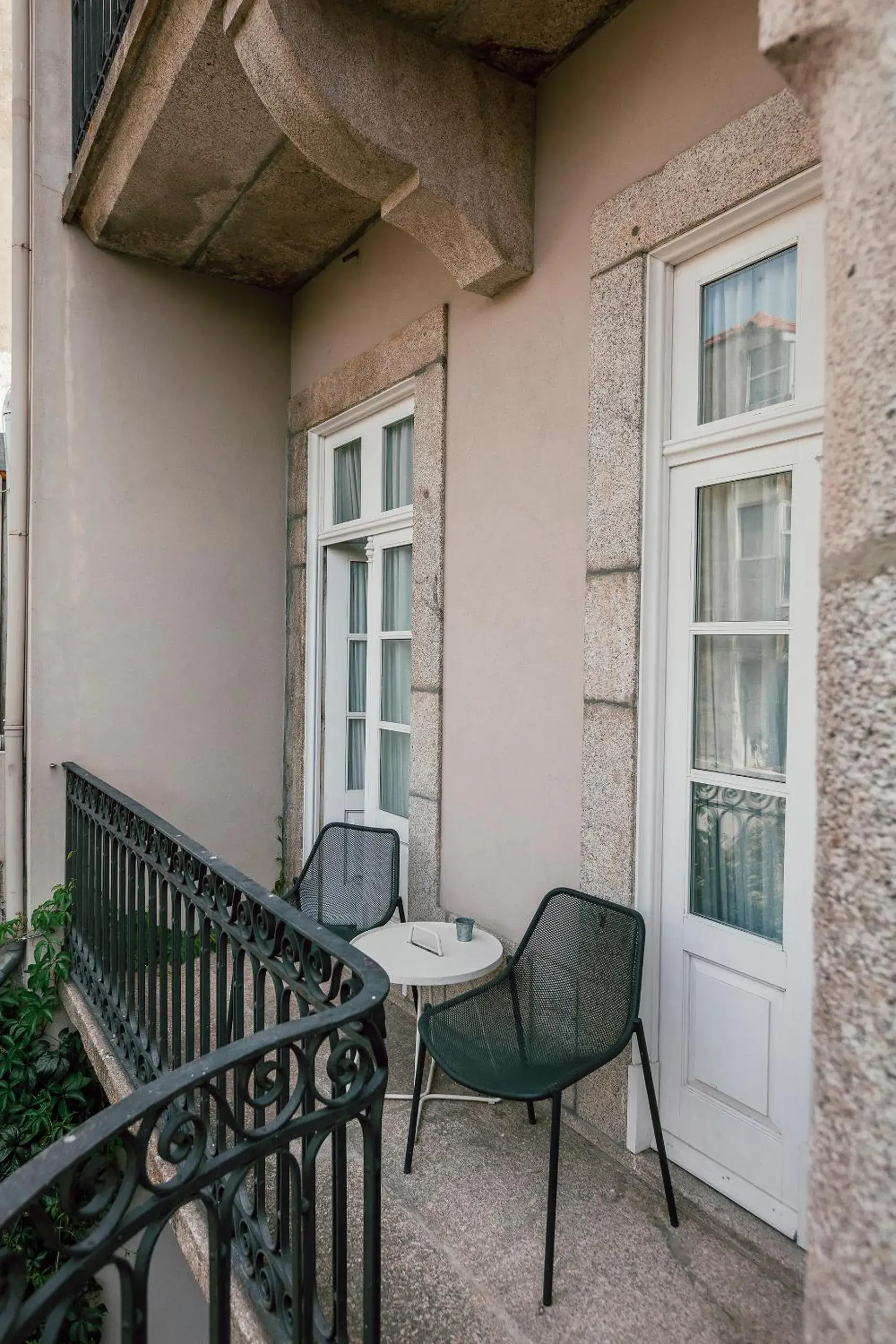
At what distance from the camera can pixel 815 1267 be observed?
2.86 ft

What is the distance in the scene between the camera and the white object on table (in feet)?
8.30

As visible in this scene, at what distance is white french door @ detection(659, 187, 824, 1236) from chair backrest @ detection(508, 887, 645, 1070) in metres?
0.19

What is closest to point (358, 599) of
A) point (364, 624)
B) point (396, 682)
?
point (364, 624)

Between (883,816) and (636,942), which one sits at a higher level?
(883,816)

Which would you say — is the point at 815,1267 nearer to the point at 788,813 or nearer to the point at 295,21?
the point at 788,813

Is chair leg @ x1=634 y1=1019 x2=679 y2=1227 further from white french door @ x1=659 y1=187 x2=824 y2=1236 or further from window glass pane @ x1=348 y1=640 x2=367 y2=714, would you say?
window glass pane @ x1=348 y1=640 x2=367 y2=714

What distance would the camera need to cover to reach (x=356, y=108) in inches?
101

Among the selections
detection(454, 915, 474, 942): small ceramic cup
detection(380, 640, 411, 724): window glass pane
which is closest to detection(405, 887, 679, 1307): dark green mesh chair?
detection(454, 915, 474, 942): small ceramic cup

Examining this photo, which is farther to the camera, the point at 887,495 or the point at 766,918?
the point at 766,918

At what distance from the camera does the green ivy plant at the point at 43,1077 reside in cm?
346

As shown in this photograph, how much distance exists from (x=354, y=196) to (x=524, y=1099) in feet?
11.9

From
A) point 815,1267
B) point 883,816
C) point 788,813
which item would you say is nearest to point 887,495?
point 883,816

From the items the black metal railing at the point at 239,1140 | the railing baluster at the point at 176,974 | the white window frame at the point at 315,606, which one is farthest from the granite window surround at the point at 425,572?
the railing baluster at the point at 176,974

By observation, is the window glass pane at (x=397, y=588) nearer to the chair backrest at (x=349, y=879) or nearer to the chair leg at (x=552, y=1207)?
A: the chair backrest at (x=349, y=879)
